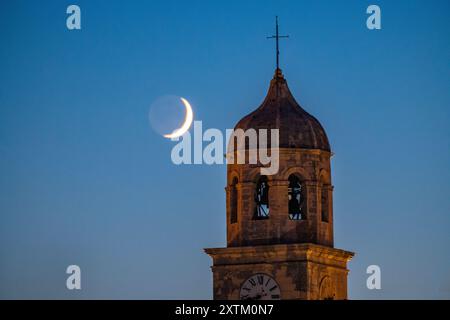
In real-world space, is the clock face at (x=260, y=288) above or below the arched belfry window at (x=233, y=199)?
below

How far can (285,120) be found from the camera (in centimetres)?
11800

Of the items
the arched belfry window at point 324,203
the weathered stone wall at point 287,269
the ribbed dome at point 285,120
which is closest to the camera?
the weathered stone wall at point 287,269

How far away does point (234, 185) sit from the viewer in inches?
4673

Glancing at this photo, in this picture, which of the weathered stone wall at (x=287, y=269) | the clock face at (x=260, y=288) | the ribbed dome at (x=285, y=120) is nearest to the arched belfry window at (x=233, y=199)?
the weathered stone wall at (x=287, y=269)

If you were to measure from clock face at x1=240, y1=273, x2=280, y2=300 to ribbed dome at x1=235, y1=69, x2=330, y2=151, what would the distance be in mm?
5550

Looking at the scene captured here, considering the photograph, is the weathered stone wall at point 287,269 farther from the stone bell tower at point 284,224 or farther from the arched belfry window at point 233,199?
the arched belfry window at point 233,199

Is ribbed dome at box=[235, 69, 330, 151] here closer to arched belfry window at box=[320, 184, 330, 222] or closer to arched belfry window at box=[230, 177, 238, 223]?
arched belfry window at box=[320, 184, 330, 222]

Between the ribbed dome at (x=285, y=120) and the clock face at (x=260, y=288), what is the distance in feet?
18.2

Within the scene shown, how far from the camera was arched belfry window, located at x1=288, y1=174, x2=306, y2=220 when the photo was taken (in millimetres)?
117625

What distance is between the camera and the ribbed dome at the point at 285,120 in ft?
386

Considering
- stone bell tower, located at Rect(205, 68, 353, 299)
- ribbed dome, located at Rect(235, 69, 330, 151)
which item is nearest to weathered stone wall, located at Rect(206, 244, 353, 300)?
stone bell tower, located at Rect(205, 68, 353, 299)
